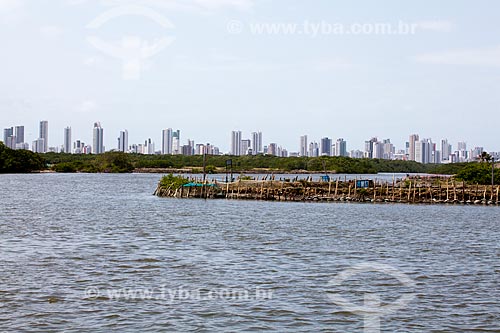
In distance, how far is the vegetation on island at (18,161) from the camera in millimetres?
139250

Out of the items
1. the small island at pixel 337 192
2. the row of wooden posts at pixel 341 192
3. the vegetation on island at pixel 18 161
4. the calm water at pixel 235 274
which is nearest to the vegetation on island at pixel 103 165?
the vegetation on island at pixel 18 161

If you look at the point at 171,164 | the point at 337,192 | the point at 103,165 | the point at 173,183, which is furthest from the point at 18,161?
the point at 337,192

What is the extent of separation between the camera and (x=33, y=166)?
150250 millimetres

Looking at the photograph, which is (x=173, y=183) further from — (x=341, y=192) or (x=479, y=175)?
(x=479, y=175)

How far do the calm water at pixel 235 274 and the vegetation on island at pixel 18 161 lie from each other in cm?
10789

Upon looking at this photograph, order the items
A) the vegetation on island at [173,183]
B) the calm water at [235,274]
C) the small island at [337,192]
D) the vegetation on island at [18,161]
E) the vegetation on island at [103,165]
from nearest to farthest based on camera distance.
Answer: the calm water at [235,274] < the small island at [337,192] < the vegetation on island at [173,183] < the vegetation on island at [18,161] < the vegetation on island at [103,165]

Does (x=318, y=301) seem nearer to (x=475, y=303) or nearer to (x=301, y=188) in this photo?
(x=475, y=303)

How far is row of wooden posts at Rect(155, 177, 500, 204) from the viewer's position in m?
58.9

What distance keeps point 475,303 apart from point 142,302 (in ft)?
26.4

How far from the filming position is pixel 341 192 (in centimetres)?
6084

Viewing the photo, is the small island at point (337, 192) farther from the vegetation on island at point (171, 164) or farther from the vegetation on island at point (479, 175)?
the vegetation on island at point (171, 164)

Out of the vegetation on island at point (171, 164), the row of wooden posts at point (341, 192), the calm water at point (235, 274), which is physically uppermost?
the vegetation on island at point (171, 164)

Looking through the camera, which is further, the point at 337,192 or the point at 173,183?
the point at 173,183

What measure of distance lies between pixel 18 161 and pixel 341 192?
10175cm
